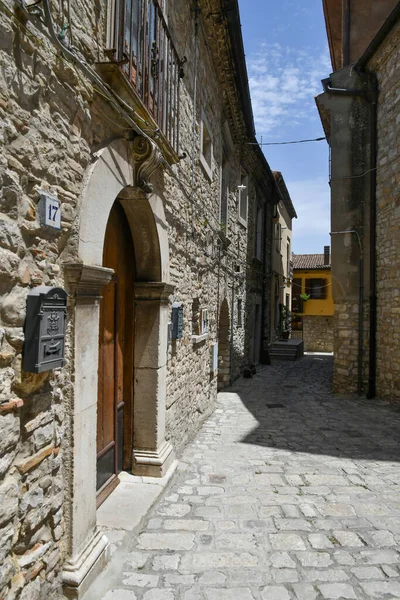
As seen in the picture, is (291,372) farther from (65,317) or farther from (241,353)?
(65,317)

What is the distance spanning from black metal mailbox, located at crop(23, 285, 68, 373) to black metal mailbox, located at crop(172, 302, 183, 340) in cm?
267

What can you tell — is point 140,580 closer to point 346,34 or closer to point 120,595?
point 120,595

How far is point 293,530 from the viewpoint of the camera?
3557 millimetres

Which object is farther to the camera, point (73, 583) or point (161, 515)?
point (161, 515)

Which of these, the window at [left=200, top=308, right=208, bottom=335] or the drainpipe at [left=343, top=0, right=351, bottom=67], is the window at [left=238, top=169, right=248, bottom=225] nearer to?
the drainpipe at [left=343, top=0, right=351, bottom=67]

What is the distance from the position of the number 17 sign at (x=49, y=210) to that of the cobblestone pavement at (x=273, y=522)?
7.30ft

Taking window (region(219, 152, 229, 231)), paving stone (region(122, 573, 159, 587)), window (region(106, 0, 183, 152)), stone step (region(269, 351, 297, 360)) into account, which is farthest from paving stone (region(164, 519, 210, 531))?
stone step (region(269, 351, 297, 360))

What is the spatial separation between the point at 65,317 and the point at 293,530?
2.64 meters

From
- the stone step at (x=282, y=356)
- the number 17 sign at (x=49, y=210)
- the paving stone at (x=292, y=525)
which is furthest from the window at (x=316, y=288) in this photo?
the number 17 sign at (x=49, y=210)

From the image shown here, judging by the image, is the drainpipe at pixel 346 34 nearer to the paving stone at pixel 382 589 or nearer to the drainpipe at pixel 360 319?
the drainpipe at pixel 360 319

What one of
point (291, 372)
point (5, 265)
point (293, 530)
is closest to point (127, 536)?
point (293, 530)

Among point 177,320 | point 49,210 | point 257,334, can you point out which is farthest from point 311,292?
point 49,210

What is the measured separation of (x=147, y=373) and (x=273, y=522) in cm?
175

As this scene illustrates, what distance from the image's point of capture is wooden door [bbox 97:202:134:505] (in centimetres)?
370
